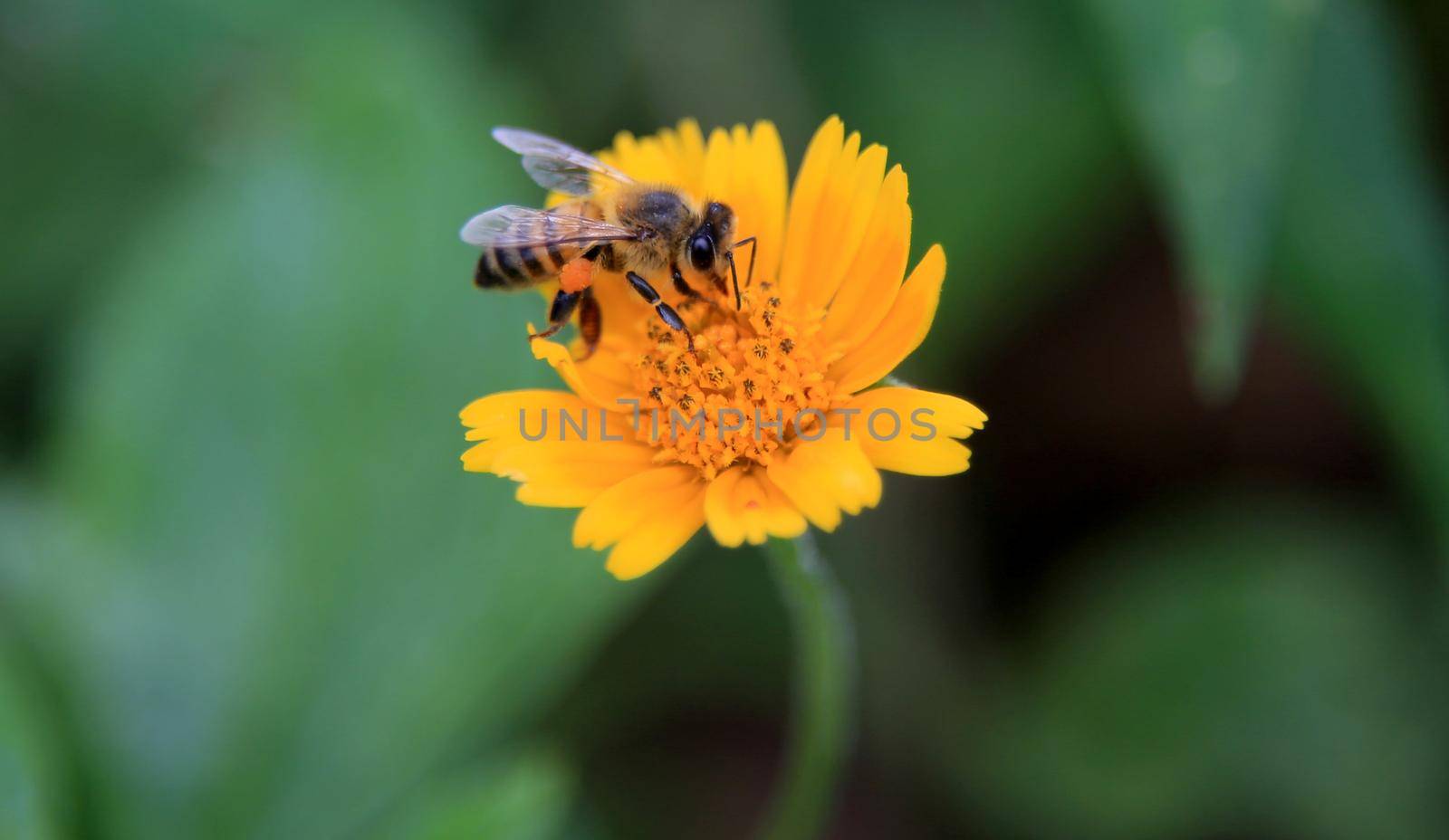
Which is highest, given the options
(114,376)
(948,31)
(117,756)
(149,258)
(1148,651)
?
(948,31)

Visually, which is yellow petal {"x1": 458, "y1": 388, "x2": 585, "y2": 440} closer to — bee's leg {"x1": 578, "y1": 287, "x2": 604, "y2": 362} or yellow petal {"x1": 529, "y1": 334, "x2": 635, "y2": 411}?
yellow petal {"x1": 529, "y1": 334, "x2": 635, "y2": 411}

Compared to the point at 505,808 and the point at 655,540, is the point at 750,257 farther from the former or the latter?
the point at 505,808

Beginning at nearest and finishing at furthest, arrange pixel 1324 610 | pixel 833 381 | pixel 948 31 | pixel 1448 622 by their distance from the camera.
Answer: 1. pixel 833 381
2. pixel 1448 622
3. pixel 1324 610
4. pixel 948 31

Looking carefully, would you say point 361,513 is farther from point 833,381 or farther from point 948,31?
point 948,31

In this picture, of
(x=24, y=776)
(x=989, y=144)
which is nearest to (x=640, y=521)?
(x=24, y=776)

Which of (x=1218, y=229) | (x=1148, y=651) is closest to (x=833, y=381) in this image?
(x=1218, y=229)

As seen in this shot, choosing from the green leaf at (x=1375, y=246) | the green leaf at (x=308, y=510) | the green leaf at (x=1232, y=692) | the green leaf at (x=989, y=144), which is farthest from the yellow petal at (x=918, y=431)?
the green leaf at (x=1232, y=692)
